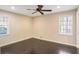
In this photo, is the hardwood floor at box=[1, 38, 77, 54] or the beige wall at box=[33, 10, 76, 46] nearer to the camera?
the hardwood floor at box=[1, 38, 77, 54]

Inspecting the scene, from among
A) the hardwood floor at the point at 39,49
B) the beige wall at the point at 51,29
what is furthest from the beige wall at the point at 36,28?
the hardwood floor at the point at 39,49

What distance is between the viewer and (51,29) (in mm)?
3648

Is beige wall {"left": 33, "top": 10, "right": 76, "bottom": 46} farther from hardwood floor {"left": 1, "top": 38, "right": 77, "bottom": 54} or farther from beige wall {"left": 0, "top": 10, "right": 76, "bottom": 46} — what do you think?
hardwood floor {"left": 1, "top": 38, "right": 77, "bottom": 54}

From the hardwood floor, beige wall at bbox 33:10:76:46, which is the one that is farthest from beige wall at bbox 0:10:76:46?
the hardwood floor

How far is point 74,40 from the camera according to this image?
3.47 meters

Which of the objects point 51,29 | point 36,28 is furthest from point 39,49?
point 51,29

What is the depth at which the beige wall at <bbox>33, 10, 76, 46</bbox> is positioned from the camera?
3189mm

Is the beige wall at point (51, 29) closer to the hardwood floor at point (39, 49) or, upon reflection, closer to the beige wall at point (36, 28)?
the beige wall at point (36, 28)
